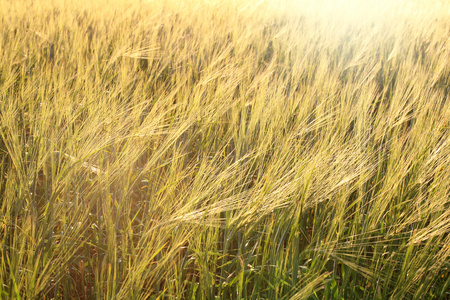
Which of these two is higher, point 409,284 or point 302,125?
point 302,125

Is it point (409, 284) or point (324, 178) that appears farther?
point (324, 178)

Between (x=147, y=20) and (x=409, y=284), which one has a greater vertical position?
(x=147, y=20)

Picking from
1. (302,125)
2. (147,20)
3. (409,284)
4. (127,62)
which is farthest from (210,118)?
(147,20)

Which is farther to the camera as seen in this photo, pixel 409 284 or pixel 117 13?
pixel 117 13

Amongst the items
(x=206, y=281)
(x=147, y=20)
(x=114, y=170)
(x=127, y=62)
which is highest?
(x=147, y=20)

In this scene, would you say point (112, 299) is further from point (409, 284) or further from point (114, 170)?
point (409, 284)

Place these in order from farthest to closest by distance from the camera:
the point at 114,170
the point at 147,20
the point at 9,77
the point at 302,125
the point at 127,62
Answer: the point at 147,20, the point at 127,62, the point at 9,77, the point at 302,125, the point at 114,170

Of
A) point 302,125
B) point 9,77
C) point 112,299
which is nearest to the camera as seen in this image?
point 112,299

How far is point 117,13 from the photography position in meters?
2.97

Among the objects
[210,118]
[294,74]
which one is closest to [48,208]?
[210,118]

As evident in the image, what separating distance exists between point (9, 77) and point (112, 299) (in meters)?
1.08

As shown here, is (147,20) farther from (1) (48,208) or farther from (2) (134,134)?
(1) (48,208)

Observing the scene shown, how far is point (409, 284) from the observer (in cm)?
60

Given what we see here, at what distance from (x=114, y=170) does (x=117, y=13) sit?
8.60 ft
